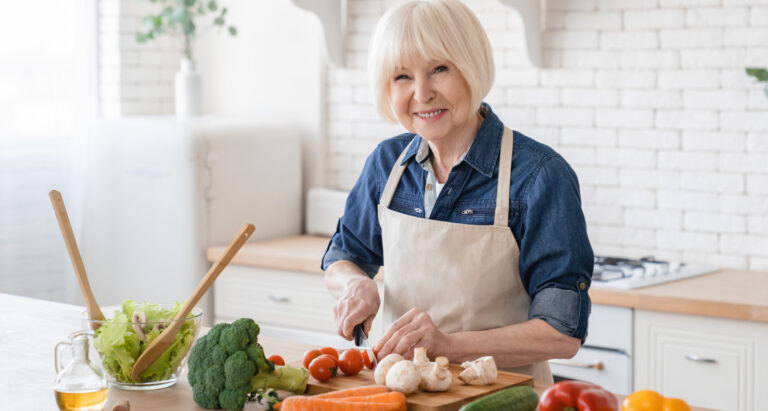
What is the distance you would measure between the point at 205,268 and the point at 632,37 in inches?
80.3

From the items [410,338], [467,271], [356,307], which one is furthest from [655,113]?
[410,338]

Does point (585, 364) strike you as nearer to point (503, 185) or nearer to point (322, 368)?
point (503, 185)

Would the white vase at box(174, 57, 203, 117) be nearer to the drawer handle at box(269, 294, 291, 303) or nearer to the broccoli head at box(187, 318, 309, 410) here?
the drawer handle at box(269, 294, 291, 303)

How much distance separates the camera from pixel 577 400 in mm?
1622

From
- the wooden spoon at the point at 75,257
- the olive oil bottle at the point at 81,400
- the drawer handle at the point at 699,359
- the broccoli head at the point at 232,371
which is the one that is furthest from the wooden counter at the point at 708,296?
the olive oil bottle at the point at 81,400

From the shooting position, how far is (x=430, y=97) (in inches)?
90.1

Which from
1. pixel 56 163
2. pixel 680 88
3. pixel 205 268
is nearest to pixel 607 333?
pixel 680 88

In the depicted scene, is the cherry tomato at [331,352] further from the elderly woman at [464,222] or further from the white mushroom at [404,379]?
the white mushroom at [404,379]

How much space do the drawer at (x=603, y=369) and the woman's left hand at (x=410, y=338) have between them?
143cm

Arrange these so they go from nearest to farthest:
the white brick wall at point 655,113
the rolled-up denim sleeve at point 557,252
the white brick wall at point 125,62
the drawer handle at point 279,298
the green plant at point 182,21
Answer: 1. the rolled-up denim sleeve at point 557,252
2. the white brick wall at point 655,113
3. the drawer handle at point 279,298
4. the green plant at point 182,21
5. the white brick wall at point 125,62

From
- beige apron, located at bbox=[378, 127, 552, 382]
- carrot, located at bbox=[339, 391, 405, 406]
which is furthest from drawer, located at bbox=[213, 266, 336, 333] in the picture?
carrot, located at bbox=[339, 391, 405, 406]

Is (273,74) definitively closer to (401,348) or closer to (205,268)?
(205,268)

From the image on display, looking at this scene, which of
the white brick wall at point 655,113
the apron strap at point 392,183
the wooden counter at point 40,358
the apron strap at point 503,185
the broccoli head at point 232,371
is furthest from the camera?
the white brick wall at point 655,113

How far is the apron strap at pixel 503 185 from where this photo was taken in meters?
2.28
